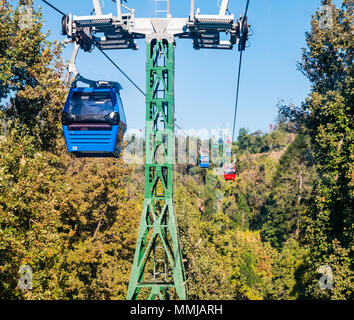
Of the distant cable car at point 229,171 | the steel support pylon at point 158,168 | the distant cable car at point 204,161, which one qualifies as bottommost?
the distant cable car at point 229,171

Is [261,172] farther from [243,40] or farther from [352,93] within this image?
[243,40]

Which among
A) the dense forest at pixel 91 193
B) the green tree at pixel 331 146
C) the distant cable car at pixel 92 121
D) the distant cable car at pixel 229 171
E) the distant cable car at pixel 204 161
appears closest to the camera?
the distant cable car at pixel 92 121

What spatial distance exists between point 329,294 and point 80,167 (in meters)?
16.6

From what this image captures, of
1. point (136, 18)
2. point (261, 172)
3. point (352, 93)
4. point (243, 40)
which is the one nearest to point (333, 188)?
point (352, 93)

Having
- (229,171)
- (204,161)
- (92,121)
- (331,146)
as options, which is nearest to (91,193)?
(204,161)

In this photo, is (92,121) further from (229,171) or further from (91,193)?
(229,171)

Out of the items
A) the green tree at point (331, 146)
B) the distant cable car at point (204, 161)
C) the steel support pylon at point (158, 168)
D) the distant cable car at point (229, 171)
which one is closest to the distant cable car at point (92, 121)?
the steel support pylon at point (158, 168)

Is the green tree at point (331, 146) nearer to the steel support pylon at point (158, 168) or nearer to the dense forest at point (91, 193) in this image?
→ the dense forest at point (91, 193)

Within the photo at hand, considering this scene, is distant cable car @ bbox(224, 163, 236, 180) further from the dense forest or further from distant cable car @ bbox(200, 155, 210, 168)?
the dense forest

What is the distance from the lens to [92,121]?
11.1m

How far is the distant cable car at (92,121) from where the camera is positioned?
11.1 meters

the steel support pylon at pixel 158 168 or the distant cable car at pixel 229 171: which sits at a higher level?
the steel support pylon at pixel 158 168

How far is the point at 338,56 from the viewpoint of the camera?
23859 mm

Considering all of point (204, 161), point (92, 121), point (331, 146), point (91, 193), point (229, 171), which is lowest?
point (91, 193)
